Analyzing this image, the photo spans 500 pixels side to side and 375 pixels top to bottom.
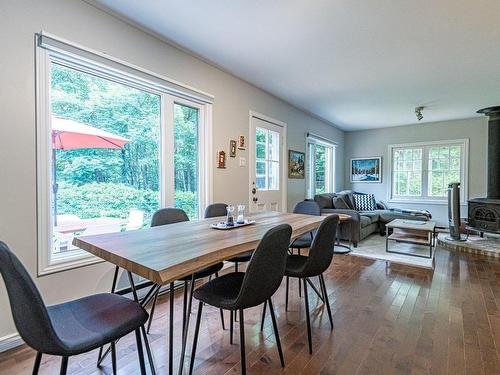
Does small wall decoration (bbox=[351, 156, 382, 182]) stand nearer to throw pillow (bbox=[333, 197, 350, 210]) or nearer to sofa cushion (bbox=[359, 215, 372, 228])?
throw pillow (bbox=[333, 197, 350, 210])

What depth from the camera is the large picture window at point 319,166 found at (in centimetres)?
566

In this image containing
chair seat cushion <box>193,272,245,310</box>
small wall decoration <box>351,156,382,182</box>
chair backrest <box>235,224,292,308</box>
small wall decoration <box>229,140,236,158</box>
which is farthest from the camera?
small wall decoration <box>351,156,382,182</box>

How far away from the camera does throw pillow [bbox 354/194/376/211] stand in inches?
238

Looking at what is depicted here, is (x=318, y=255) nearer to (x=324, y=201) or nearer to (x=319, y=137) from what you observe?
(x=324, y=201)

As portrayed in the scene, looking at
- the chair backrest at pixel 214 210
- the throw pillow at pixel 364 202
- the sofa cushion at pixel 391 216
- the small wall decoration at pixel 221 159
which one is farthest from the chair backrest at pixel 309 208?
the throw pillow at pixel 364 202

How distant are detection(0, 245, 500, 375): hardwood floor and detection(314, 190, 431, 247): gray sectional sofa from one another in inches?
62.3

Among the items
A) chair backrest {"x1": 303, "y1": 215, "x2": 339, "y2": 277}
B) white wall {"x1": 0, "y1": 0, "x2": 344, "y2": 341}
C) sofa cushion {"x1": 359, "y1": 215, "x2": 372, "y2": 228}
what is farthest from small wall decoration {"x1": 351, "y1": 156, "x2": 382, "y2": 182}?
chair backrest {"x1": 303, "y1": 215, "x2": 339, "y2": 277}

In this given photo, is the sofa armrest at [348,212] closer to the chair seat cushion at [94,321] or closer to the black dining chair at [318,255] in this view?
the black dining chair at [318,255]

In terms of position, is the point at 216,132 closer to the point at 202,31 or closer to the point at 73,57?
the point at 202,31

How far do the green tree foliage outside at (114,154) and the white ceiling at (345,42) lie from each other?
0.65m

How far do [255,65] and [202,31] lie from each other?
880 mm

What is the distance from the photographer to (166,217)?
227 cm

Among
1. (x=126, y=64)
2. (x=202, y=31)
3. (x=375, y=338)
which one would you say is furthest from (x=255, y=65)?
(x=375, y=338)

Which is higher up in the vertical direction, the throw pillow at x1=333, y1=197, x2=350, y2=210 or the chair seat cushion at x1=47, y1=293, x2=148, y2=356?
the throw pillow at x1=333, y1=197, x2=350, y2=210
